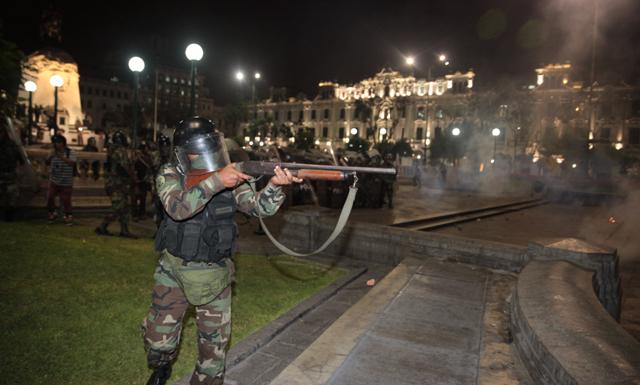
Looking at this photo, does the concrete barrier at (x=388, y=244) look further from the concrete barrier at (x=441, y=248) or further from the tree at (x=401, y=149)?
the tree at (x=401, y=149)

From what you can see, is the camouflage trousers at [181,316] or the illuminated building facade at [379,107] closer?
the camouflage trousers at [181,316]

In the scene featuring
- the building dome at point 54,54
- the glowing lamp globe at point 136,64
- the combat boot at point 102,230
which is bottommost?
the combat boot at point 102,230

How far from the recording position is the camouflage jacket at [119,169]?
825cm

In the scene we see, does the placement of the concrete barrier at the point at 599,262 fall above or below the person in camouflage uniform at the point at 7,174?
below

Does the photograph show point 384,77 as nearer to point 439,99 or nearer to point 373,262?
point 439,99

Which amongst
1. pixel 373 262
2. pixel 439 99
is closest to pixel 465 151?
pixel 439 99

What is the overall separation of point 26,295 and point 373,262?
197 inches

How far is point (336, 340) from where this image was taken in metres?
3.86

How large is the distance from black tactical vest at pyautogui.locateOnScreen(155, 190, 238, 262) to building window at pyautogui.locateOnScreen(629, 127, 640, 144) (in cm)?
7485

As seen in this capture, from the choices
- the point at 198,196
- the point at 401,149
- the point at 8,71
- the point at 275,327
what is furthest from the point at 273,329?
the point at 401,149

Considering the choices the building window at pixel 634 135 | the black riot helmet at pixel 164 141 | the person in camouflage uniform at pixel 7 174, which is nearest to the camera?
the person in camouflage uniform at pixel 7 174

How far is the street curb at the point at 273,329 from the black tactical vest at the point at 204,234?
1043 mm

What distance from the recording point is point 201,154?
3.17 m

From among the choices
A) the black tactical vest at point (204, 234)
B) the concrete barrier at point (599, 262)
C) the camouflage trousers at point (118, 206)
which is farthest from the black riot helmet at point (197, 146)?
the camouflage trousers at point (118, 206)
